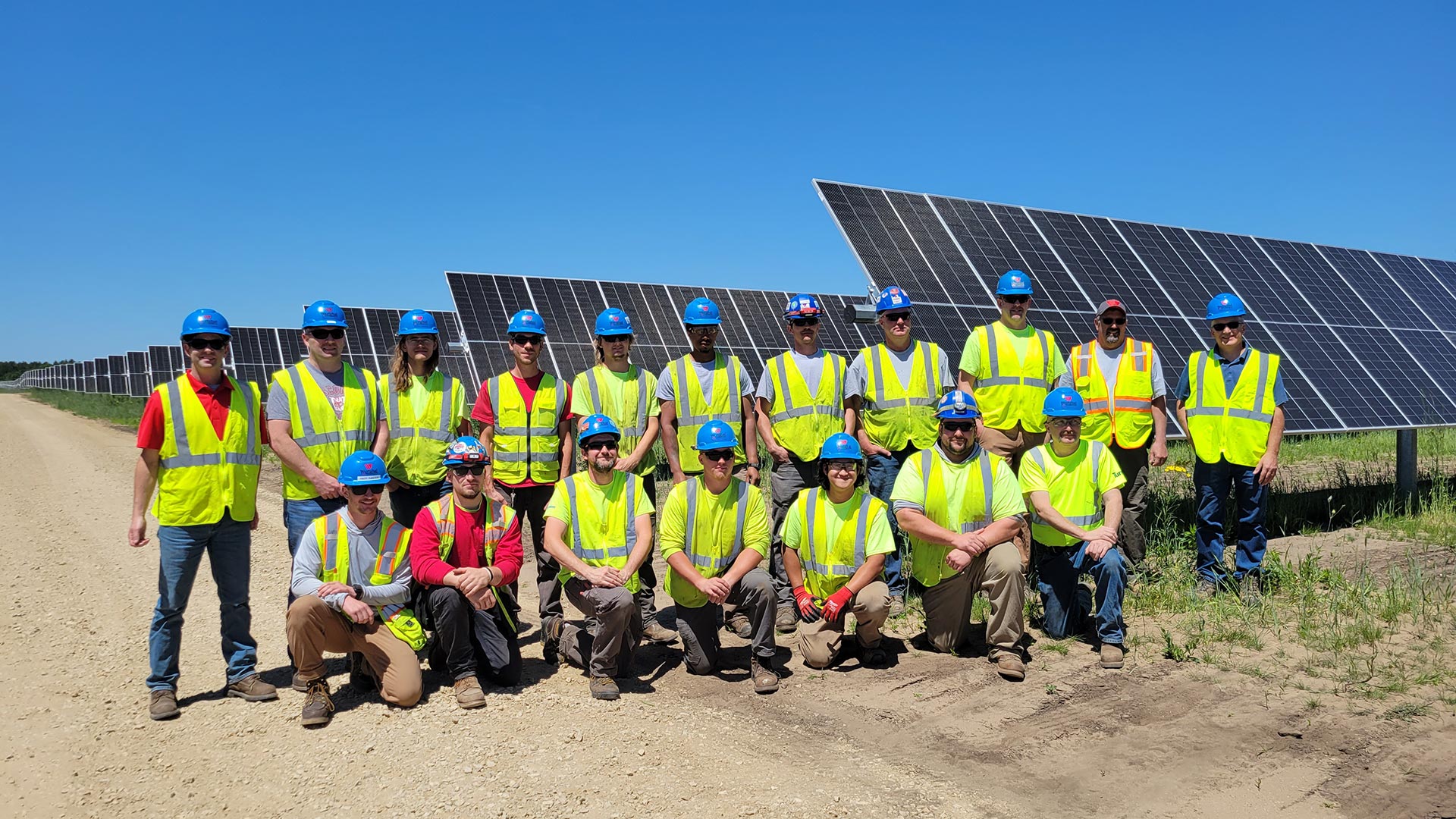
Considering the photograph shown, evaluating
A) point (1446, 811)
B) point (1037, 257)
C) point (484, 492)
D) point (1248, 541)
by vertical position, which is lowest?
point (1446, 811)

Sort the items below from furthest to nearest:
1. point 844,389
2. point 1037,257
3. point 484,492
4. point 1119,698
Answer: point 1037,257 → point 844,389 → point 484,492 → point 1119,698

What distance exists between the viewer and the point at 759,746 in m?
4.57

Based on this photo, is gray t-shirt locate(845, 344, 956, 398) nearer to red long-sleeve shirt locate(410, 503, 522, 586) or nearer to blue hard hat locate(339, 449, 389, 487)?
Answer: red long-sleeve shirt locate(410, 503, 522, 586)

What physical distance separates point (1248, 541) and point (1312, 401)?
13.4 ft

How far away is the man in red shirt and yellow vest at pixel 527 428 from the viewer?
627cm

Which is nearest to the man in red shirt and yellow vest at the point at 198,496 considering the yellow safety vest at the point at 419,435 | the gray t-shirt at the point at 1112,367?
the yellow safety vest at the point at 419,435

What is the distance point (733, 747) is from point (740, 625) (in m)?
2.01

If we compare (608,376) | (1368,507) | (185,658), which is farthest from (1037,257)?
(185,658)

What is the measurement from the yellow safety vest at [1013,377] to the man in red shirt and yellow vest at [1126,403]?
1.04 ft

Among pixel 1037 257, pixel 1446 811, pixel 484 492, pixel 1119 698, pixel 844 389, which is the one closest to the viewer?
pixel 1446 811

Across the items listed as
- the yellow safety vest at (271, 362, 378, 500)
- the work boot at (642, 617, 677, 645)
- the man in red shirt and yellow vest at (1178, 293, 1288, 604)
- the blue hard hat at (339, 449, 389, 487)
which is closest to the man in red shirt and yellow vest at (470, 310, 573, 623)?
the work boot at (642, 617, 677, 645)

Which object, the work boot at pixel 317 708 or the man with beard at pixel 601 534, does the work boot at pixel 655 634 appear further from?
the work boot at pixel 317 708

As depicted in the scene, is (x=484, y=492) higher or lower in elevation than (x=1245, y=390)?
lower

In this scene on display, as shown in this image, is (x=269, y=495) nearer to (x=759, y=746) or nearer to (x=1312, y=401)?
(x=759, y=746)
